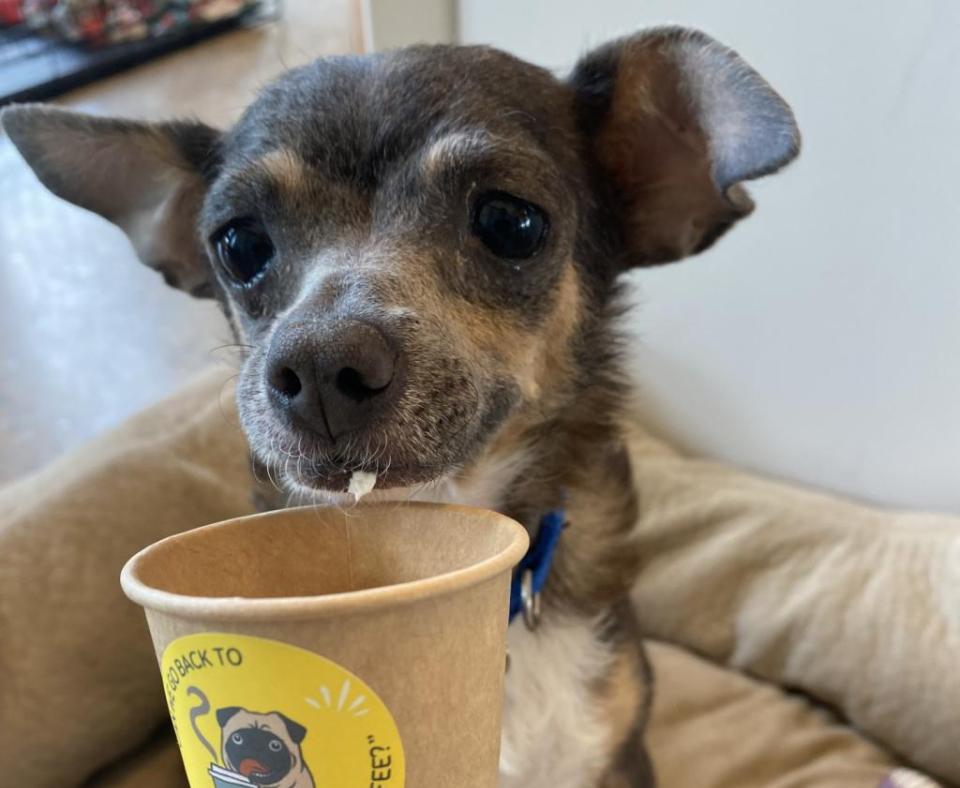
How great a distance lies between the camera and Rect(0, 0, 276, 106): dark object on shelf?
5.20 m

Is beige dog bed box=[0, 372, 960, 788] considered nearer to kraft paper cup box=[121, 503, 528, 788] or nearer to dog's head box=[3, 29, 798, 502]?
dog's head box=[3, 29, 798, 502]

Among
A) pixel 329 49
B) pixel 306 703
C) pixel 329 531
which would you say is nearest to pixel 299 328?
pixel 329 531

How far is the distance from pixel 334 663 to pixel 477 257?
64cm

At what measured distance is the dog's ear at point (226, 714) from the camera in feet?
2.56

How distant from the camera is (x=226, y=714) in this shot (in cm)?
79

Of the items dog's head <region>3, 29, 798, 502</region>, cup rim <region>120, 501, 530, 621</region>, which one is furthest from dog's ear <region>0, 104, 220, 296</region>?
cup rim <region>120, 501, 530, 621</region>

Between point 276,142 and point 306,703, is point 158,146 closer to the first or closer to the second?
point 276,142

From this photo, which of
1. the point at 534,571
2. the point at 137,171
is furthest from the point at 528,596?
the point at 137,171

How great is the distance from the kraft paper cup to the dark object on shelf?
4.93 meters

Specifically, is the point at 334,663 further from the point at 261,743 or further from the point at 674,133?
the point at 674,133

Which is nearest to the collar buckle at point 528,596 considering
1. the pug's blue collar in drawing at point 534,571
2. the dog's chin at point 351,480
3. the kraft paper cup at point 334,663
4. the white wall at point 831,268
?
the pug's blue collar in drawing at point 534,571

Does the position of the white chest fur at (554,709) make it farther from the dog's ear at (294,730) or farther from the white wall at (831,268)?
the white wall at (831,268)

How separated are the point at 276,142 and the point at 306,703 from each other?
2.66 feet

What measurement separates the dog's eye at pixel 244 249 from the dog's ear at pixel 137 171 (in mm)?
221
